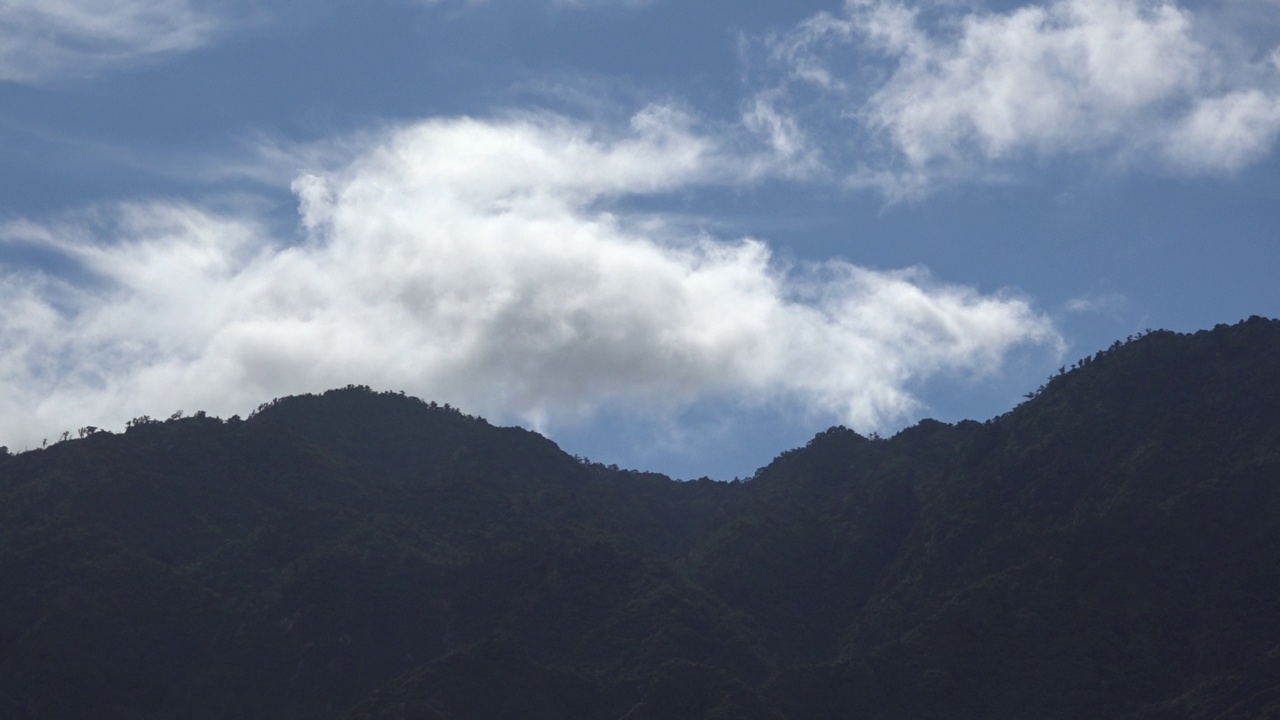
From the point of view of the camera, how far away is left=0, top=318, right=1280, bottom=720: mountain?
3401 inches

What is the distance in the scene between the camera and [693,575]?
113375 millimetres

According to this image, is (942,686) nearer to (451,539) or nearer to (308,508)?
(451,539)

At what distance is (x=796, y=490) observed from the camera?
129 m

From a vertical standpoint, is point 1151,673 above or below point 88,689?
below

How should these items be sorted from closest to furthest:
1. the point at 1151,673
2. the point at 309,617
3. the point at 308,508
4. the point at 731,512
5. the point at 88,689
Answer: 1. the point at 1151,673
2. the point at 88,689
3. the point at 309,617
4. the point at 308,508
5. the point at 731,512

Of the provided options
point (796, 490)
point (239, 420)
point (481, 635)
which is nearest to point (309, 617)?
point (481, 635)

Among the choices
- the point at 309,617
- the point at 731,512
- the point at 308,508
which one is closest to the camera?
the point at 309,617

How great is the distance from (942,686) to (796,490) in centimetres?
4457

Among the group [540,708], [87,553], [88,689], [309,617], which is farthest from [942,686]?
[87,553]

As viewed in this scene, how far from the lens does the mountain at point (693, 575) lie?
283 feet

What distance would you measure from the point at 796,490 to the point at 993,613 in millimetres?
39212

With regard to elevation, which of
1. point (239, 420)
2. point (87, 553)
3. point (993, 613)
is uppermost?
point (239, 420)

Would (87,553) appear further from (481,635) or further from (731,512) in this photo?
(731,512)

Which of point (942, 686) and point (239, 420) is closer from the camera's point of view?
point (942, 686)
